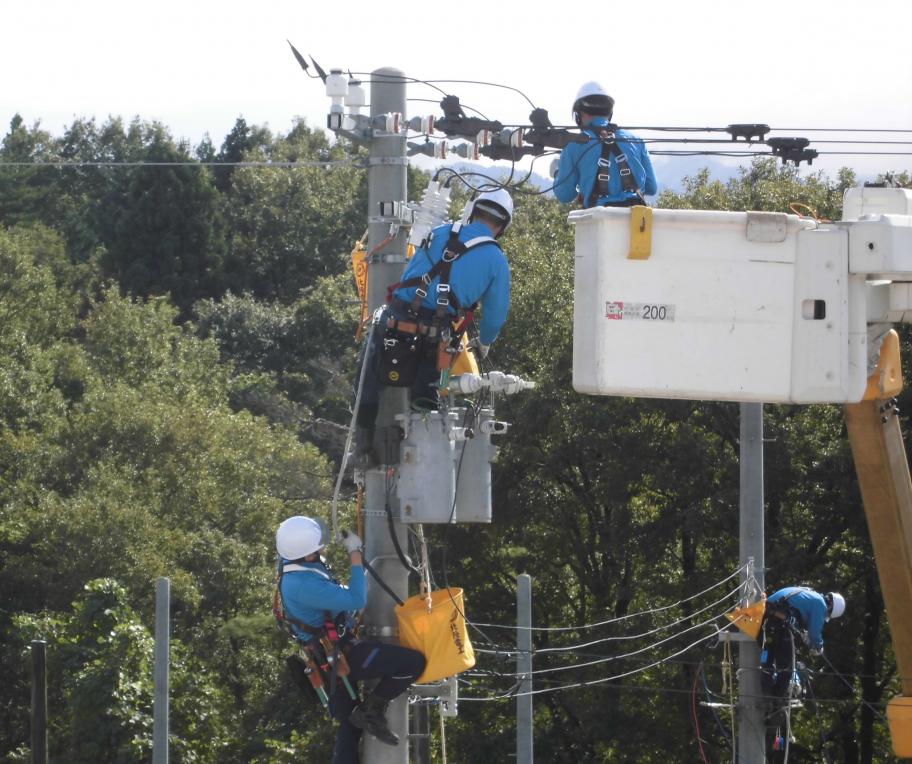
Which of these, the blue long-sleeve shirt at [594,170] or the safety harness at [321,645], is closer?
the blue long-sleeve shirt at [594,170]

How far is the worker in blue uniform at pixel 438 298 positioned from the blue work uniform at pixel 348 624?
114 centimetres

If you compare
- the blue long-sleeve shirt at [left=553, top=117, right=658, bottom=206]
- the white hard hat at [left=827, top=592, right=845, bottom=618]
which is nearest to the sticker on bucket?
the blue long-sleeve shirt at [left=553, top=117, right=658, bottom=206]

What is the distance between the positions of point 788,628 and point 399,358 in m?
6.73

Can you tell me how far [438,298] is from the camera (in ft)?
27.5

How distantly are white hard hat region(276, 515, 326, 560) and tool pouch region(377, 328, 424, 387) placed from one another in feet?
3.21

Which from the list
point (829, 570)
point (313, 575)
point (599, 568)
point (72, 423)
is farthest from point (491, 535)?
point (313, 575)

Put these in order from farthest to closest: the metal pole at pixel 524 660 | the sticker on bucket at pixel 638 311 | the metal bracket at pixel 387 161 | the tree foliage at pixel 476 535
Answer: the tree foliage at pixel 476 535
the metal pole at pixel 524 660
the metal bracket at pixel 387 161
the sticker on bucket at pixel 638 311

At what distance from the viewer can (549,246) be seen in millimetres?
28984

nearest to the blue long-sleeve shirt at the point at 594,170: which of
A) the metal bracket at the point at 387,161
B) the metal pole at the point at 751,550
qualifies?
the metal bracket at the point at 387,161

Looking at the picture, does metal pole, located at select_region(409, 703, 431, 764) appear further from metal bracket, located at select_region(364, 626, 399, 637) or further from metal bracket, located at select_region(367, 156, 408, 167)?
metal bracket, located at select_region(367, 156, 408, 167)

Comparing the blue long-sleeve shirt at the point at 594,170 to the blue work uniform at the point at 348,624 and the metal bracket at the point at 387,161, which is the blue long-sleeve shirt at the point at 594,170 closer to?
the metal bracket at the point at 387,161

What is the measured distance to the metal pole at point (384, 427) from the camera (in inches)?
341

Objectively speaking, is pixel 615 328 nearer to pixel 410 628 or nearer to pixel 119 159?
pixel 410 628

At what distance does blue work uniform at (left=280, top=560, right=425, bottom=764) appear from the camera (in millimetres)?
8461
